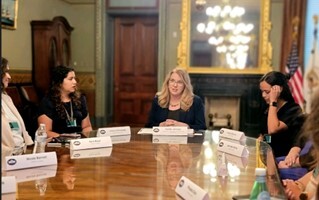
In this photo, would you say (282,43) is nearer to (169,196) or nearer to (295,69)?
(295,69)

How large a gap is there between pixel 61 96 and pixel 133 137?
67 cm

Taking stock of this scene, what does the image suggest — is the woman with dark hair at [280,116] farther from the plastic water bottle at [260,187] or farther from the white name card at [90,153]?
the plastic water bottle at [260,187]

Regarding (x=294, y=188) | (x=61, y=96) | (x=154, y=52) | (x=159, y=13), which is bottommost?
(x=294, y=188)

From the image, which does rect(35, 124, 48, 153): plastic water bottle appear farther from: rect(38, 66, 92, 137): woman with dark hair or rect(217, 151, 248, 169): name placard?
rect(217, 151, 248, 169): name placard

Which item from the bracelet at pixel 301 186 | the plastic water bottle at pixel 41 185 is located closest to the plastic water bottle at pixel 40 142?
the plastic water bottle at pixel 41 185

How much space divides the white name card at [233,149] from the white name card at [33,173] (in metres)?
0.93

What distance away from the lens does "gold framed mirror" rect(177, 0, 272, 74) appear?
244 inches

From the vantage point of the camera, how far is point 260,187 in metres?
1.17

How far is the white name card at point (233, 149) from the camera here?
6.51 ft

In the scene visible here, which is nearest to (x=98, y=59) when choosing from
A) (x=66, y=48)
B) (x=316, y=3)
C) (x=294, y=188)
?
(x=66, y=48)

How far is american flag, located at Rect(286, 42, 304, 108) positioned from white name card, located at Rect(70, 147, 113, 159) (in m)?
3.92

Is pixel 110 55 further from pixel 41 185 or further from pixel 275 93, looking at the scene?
pixel 41 185

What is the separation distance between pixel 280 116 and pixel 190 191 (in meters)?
1.55

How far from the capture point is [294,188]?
5.52ft
